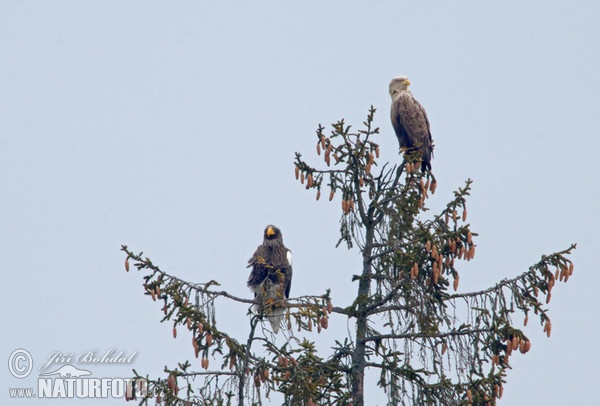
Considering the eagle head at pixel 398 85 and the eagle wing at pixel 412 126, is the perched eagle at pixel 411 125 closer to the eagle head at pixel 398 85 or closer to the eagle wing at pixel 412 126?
the eagle wing at pixel 412 126

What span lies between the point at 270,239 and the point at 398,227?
449 centimetres

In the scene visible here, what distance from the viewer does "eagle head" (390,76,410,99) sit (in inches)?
532

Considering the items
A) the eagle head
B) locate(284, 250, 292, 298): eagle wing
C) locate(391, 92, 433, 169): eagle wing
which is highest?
the eagle head

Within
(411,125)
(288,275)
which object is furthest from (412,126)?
(288,275)

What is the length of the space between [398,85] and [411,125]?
94 cm

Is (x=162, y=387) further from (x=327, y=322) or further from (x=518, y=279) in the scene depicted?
(x=518, y=279)

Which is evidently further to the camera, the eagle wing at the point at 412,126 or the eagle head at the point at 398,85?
the eagle head at the point at 398,85

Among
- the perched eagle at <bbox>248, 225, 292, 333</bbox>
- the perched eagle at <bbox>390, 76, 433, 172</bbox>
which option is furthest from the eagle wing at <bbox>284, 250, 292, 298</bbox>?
the perched eagle at <bbox>390, 76, 433, 172</bbox>

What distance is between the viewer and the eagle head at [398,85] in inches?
532

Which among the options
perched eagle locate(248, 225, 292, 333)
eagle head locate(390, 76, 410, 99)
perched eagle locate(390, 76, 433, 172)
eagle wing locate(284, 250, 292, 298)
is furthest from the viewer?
eagle head locate(390, 76, 410, 99)

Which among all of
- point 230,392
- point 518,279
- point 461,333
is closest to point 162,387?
point 230,392

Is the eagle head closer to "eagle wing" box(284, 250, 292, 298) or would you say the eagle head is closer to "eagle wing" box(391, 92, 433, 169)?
"eagle wing" box(391, 92, 433, 169)

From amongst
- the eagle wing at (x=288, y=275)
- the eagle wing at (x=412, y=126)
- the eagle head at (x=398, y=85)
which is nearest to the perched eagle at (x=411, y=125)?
the eagle wing at (x=412, y=126)

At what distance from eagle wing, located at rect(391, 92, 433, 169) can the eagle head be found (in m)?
0.30
